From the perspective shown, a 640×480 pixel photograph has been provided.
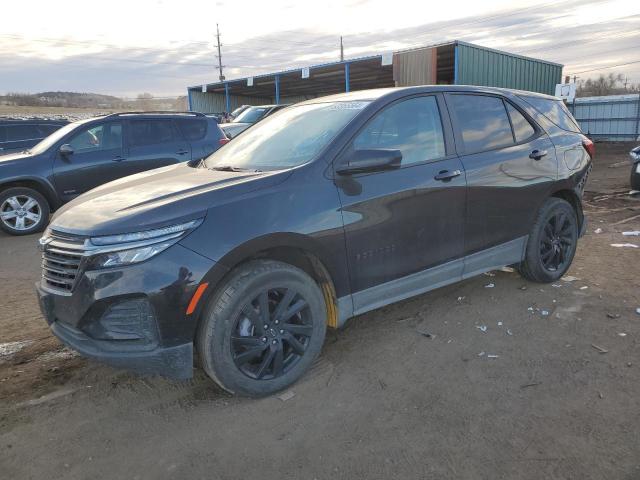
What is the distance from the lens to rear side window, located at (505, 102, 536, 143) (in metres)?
4.41

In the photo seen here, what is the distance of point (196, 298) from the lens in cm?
268

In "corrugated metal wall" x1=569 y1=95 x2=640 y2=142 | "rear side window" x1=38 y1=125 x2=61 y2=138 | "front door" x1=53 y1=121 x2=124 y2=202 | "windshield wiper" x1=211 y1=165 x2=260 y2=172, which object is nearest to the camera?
"windshield wiper" x1=211 y1=165 x2=260 y2=172

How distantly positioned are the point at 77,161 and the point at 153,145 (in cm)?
125

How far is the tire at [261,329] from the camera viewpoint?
9.18ft

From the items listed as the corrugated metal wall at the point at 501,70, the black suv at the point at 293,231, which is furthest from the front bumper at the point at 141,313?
the corrugated metal wall at the point at 501,70

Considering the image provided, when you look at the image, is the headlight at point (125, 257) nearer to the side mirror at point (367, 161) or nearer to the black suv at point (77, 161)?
the side mirror at point (367, 161)

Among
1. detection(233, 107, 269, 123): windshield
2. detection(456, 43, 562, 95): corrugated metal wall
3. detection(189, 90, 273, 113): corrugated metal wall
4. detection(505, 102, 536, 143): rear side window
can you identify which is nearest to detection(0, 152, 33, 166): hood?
detection(505, 102, 536, 143): rear side window

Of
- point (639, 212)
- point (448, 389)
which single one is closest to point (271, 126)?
point (448, 389)

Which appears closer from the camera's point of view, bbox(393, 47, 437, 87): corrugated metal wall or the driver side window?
the driver side window

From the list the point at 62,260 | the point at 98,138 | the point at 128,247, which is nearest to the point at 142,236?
the point at 128,247

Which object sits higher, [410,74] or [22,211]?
[410,74]

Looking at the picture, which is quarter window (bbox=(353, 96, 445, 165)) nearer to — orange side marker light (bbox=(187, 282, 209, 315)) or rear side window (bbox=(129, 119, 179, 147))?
orange side marker light (bbox=(187, 282, 209, 315))

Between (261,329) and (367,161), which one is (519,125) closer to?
(367,161)

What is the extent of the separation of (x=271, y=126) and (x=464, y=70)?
1649 centimetres
